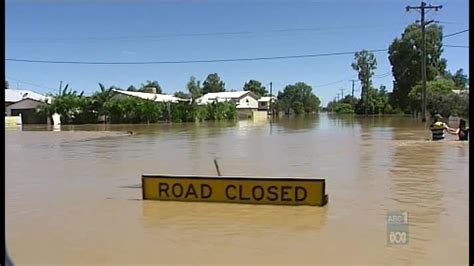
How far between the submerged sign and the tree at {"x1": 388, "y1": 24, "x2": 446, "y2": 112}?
53.5 m

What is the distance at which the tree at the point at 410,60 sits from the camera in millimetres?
60188

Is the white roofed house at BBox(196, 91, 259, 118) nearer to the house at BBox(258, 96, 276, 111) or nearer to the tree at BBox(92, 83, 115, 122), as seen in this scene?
the house at BBox(258, 96, 276, 111)

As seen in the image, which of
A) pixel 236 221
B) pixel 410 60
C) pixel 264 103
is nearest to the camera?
pixel 236 221

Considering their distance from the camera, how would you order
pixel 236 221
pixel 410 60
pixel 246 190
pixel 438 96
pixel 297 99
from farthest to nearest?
pixel 297 99 → pixel 410 60 → pixel 438 96 → pixel 246 190 → pixel 236 221

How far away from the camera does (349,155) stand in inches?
672

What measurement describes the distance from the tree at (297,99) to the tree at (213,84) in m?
11.2

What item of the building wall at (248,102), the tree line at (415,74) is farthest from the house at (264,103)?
the tree line at (415,74)

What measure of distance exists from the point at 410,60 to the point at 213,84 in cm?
5161

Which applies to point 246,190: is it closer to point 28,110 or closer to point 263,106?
point 28,110

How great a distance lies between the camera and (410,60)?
208 feet

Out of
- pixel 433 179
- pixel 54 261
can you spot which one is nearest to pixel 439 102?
pixel 433 179

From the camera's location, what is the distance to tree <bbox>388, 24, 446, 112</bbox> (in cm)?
6019
